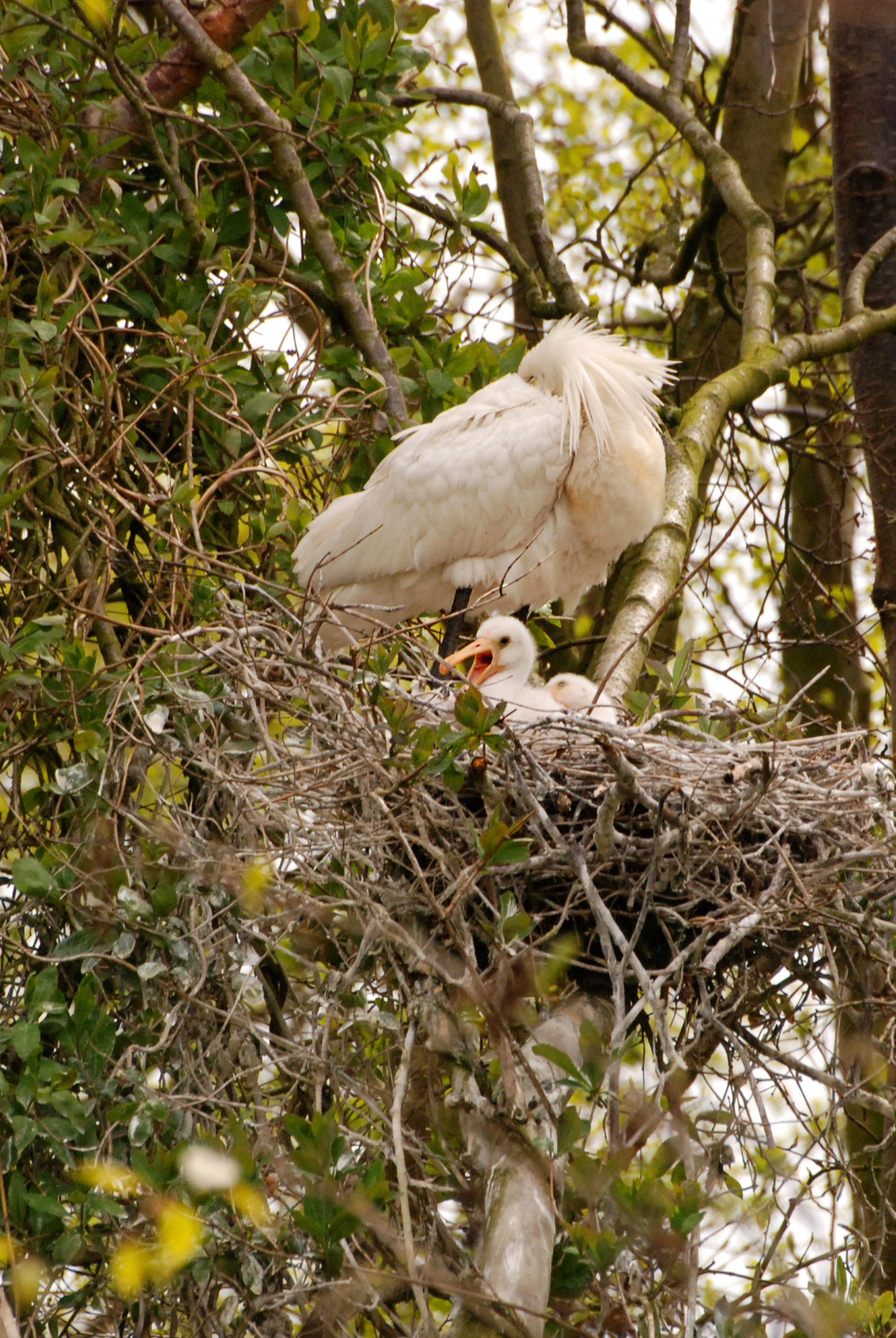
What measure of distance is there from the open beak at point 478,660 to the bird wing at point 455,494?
613 millimetres

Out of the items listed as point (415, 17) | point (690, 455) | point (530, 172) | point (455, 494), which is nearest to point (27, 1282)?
point (455, 494)

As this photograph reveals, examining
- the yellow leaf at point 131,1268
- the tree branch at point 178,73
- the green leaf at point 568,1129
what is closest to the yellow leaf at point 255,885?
the yellow leaf at point 131,1268

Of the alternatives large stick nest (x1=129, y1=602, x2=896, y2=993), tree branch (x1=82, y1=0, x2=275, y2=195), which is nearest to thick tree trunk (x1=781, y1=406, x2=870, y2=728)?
tree branch (x1=82, y1=0, x2=275, y2=195)

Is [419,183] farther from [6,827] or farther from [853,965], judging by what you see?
[853,965]

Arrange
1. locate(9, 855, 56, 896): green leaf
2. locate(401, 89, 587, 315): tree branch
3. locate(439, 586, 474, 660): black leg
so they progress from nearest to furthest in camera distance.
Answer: locate(9, 855, 56, 896): green leaf → locate(439, 586, 474, 660): black leg → locate(401, 89, 587, 315): tree branch

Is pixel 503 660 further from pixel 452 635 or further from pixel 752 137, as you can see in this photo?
pixel 752 137

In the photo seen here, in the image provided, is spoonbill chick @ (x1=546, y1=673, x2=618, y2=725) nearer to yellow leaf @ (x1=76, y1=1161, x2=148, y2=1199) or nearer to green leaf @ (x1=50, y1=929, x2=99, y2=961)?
green leaf @ (x1=50, y1=929, x2=99, y2=961)

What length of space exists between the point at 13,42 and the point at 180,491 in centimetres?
167

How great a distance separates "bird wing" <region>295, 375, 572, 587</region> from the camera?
16.2ft

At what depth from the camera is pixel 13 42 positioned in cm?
433

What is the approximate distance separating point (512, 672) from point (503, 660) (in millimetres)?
63

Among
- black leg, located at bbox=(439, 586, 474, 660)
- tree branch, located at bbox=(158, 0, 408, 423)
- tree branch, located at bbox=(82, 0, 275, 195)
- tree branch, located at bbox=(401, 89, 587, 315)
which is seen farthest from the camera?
tree branch, located at bbox=(401, 89, 587, 315)

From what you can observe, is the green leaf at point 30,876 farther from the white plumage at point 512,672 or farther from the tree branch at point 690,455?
the tree branch at point 690,455

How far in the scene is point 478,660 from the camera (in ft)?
15.2
